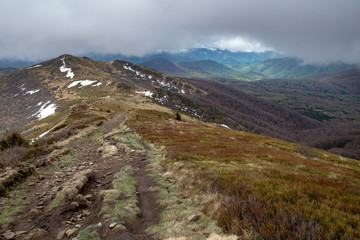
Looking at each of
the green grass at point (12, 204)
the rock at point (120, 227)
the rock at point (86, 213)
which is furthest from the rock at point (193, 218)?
the green grass at point (12, 204)

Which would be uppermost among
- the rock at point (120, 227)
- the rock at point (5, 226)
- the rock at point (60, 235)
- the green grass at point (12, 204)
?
the rock at point (120, 227)

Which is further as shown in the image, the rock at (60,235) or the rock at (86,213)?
the rock at (86,213)

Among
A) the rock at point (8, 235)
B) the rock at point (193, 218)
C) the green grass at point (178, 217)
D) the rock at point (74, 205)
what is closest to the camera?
the green grass at point (178, 217)

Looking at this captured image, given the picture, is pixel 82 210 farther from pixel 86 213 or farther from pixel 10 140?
pixel 10 140

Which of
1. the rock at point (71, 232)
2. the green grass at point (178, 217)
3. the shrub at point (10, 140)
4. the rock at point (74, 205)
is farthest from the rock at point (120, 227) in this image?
the shrub at point (10, 140)

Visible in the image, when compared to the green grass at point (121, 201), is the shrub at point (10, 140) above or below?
below

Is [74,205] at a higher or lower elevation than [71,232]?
lower

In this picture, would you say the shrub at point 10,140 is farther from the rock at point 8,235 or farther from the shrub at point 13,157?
the rock at point 8,235

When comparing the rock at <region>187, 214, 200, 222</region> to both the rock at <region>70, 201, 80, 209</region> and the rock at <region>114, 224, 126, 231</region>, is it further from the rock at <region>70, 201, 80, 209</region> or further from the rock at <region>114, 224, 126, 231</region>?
the rock at <region>70, 201, 80, 209</region>

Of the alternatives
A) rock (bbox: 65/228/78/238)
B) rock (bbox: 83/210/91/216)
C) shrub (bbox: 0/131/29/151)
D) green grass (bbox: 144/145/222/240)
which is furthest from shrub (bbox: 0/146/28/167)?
green grass (bbox: 144/145/222/240)

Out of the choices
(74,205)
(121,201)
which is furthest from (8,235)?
(121,201)

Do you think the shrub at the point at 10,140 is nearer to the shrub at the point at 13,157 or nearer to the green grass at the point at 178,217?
the shrub at the point at 13,157

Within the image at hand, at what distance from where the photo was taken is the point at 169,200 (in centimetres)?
867

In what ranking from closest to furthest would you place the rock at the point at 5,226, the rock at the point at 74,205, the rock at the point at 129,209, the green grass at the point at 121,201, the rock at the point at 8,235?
the rock at the point at 8,235
the rock at the point at 5,226
the green grass at the point at 121,201
the rock at the point at 129,209
the rock at the point at 74,205
